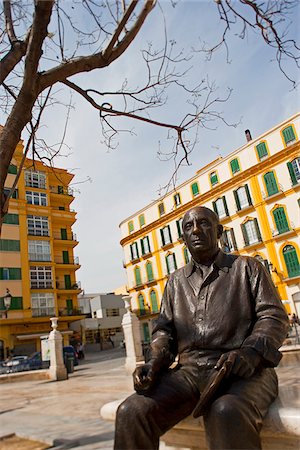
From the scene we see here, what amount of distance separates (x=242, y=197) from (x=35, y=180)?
19.0 m

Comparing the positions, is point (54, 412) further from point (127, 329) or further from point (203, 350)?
point (127, 329)

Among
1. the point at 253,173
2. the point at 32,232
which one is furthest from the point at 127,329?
the point at 32,232

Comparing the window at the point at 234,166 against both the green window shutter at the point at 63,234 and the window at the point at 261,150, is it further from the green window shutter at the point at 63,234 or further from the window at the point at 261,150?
the green window shutter at the point at 63,234

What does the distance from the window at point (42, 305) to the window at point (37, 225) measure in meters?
5.50

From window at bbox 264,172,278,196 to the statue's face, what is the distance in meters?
27.0

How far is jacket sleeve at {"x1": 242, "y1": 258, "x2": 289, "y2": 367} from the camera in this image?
71.7 inches

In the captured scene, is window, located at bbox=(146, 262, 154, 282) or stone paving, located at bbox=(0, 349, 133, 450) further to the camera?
window, located at bbox=(146, 262, 154, 282)

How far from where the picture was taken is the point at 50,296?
32.4m

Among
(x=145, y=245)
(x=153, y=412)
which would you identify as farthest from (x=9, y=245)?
(x=153, y=412)

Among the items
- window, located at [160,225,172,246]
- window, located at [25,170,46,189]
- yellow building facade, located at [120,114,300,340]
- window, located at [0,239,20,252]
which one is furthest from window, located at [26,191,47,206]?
window, located at [160,225,172,246]

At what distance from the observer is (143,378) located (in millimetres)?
1872

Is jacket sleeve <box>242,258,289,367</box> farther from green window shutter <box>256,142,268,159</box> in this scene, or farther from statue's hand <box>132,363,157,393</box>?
green window shutter <box>256,142,268,159</box>

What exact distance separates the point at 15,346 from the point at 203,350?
30.9 meters

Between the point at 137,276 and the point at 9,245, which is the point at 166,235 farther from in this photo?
the point at 9,245
